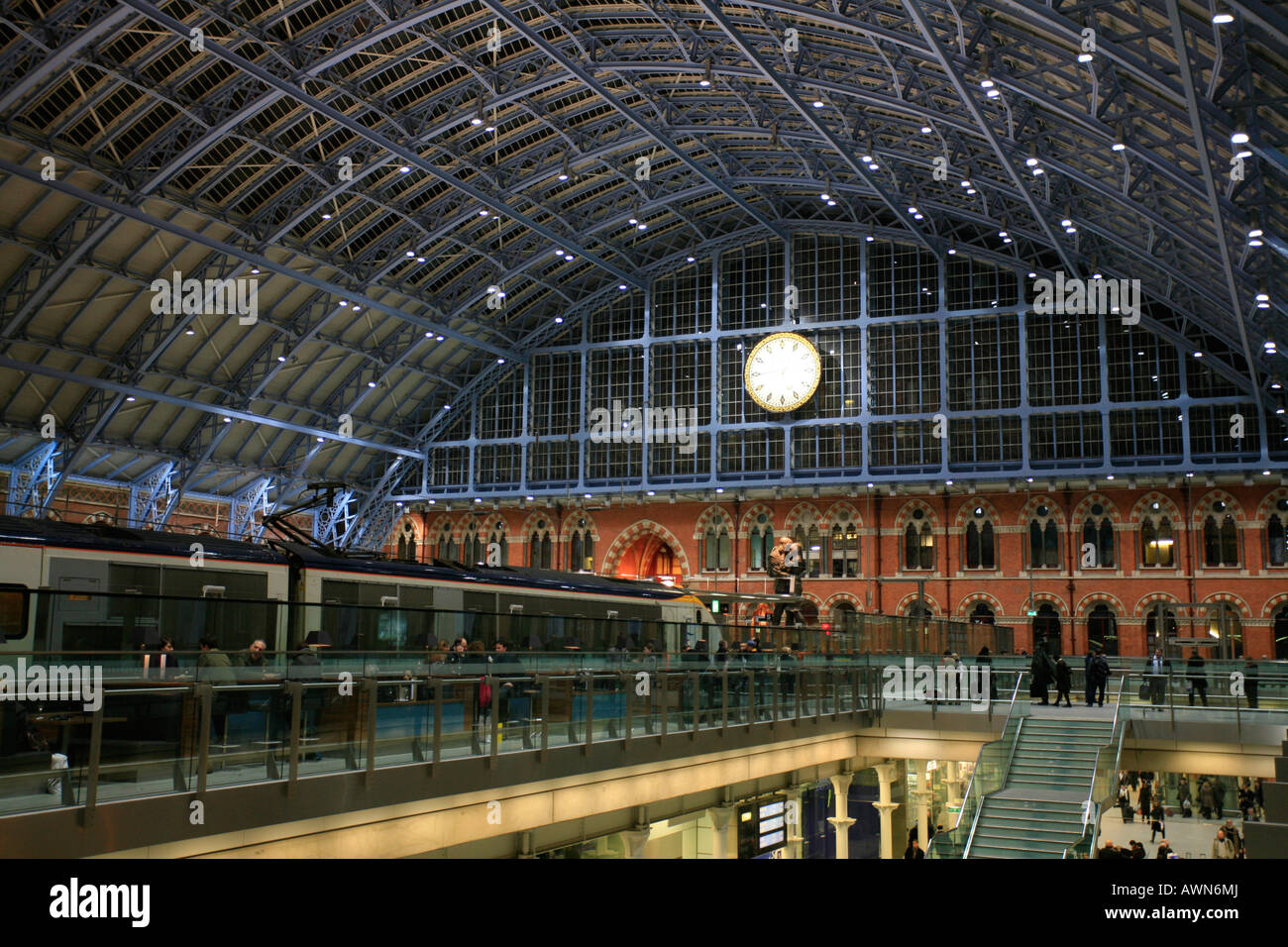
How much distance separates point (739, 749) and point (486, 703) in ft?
23.7

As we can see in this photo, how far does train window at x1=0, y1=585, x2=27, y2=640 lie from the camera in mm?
12508

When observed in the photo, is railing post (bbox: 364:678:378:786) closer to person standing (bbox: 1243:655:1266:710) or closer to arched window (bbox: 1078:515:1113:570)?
person standing (bbox: 1243:655:1266:710)

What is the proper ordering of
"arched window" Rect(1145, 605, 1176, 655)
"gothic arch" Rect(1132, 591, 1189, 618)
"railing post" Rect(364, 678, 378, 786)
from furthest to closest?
"gothic arch" Rect(1132, 591, 1189, 618) → "arched window" Rect(1145, 605, 1176, 655) → "railing post" Rect(364, 678, 378, 786)

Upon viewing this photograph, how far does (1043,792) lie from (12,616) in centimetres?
1691

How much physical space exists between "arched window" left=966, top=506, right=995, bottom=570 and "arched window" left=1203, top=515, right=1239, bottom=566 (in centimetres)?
865

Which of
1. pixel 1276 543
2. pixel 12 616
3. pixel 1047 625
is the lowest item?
pixel 1047 625

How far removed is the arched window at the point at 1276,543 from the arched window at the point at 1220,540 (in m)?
1.16

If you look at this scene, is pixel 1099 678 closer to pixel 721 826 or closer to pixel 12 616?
pixel 721 826

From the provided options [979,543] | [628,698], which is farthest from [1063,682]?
[979,543]

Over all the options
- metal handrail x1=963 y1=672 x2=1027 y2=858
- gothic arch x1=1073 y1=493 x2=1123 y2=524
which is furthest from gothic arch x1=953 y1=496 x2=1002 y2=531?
metal handrail x1=963 y1=672 x2=1027 y2=858

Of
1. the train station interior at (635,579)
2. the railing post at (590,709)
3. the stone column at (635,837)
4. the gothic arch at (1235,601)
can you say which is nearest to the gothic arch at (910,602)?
the train station interior at (635,579)

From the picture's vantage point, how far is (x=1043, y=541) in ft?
160
